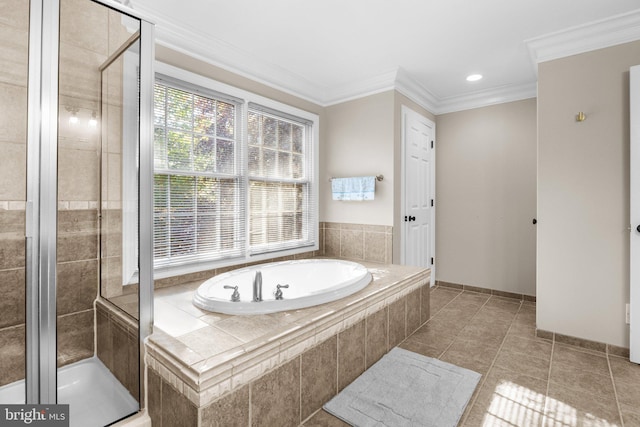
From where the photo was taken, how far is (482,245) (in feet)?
12.7

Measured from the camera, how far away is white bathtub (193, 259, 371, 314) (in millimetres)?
1834

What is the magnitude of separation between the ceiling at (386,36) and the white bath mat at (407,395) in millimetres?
2422

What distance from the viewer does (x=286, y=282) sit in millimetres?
2898

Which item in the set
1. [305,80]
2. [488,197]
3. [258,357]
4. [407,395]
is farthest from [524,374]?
[305,80]

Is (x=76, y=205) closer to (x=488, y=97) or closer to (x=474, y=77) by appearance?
(x=474, y=77)

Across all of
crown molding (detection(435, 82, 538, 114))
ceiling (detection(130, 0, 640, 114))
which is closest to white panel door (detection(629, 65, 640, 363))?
ceiling (detection(130, 0, 640, 114))

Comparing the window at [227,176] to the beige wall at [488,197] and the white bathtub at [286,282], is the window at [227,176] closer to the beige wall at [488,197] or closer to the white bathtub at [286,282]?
the white bathtub at [286,282]

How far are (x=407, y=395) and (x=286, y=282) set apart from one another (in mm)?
1399

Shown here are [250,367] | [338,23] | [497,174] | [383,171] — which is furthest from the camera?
[497,174]

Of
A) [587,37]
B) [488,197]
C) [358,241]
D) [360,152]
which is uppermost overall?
[587,37]

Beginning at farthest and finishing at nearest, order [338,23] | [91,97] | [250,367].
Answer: [338,23] → [91,97] → [250,367]

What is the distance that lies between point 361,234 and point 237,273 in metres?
1.49

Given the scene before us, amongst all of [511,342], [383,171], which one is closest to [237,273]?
[383,171]

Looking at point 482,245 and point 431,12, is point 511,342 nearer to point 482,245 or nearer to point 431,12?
point 482,245
